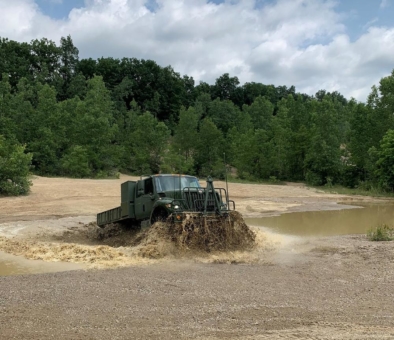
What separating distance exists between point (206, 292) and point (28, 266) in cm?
547

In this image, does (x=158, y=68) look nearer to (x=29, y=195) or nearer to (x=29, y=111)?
(x=29, y=111)

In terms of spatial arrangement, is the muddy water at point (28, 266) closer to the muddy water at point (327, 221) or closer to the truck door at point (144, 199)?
the truck door at point (144, 199)

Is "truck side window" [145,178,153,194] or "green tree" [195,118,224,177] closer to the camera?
"truck side window" [145,178,153,194]

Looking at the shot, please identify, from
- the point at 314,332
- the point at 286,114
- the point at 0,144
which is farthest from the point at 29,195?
the point at 286,114

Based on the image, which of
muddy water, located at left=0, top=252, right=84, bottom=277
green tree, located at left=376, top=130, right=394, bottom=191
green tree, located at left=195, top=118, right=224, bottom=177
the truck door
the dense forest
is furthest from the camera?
green tree, located at left=195, top=118, right=224, bottom=177

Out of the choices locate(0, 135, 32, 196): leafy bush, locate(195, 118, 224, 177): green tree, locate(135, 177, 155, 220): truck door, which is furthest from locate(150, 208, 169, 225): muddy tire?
locate(195, 118, 224, 177): green tree

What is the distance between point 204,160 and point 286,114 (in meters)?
14.2

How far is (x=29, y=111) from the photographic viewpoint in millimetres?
54219

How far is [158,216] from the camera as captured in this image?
41.9ft

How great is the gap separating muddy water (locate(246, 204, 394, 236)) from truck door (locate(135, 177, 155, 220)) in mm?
6484

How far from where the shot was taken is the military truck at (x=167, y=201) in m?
12.1

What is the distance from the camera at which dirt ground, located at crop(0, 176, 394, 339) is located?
564cm

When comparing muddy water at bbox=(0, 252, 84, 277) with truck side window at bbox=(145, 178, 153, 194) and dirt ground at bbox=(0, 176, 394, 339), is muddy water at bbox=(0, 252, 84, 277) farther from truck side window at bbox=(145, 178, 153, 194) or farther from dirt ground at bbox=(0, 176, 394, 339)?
truck side window at bbox=(145, 178, 153, 194)

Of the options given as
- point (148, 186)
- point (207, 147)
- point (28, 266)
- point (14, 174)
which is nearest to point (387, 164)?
point (207, 147)
